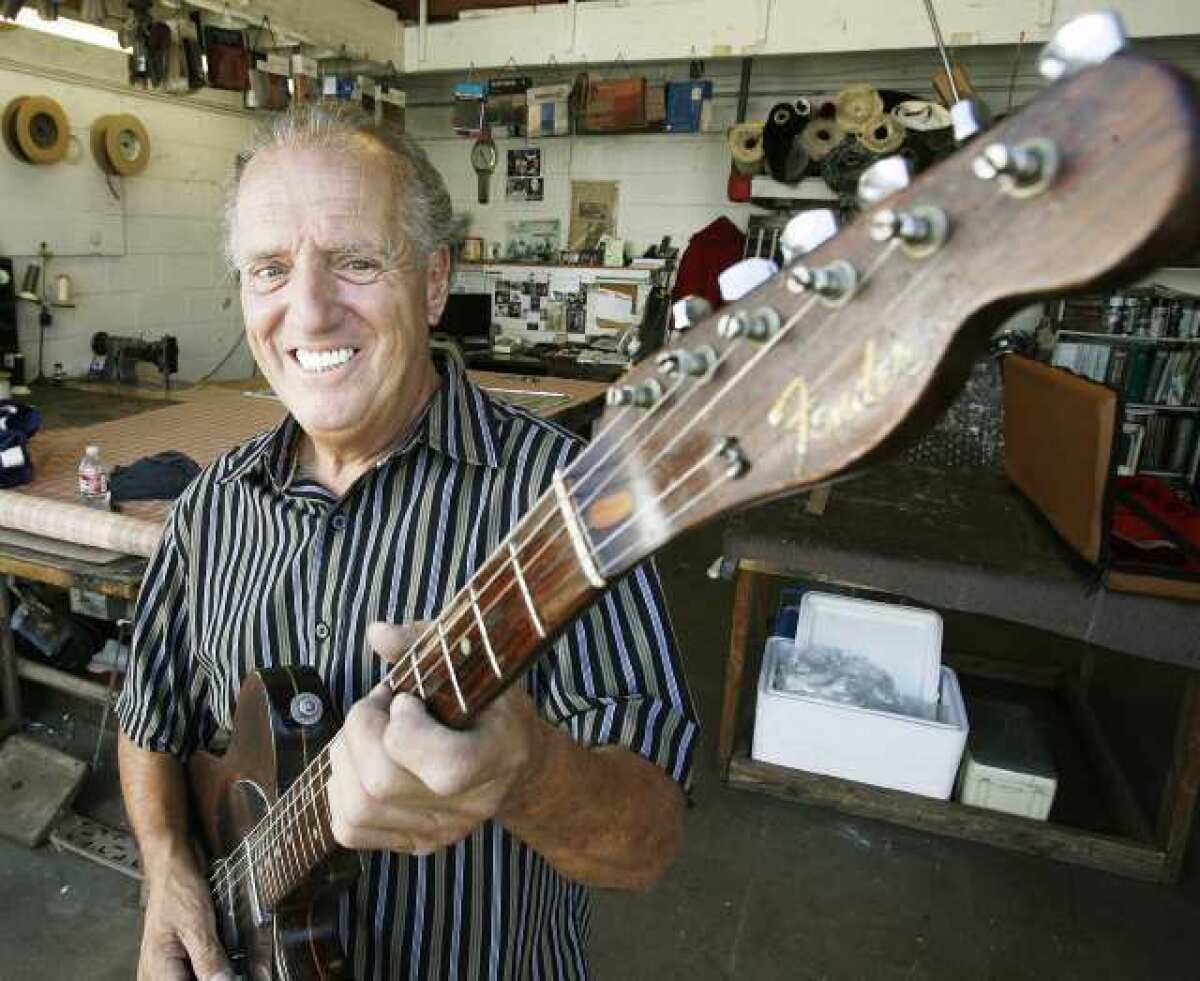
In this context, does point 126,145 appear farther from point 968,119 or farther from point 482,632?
point 968,119

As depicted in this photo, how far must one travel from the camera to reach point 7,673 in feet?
9.09

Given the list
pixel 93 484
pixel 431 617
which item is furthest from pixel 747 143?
pixel 431 617

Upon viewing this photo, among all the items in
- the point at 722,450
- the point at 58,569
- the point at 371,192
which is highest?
the point at 371,192

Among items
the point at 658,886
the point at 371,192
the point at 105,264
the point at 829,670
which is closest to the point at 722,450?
the point at 371,192

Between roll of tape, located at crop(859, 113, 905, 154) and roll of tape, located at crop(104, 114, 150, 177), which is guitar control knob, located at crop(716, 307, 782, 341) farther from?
roll of tape, located at crop(104, 114, 150, 177)

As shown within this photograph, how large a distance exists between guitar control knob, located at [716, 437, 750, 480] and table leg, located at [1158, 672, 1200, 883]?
2.42 meters

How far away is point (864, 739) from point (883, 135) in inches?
167

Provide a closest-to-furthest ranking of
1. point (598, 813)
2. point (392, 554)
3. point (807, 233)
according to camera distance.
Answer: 1. point (807, 233)
2. point (598, 813)
3. point (392, 554)

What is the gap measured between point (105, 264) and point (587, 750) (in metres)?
6.26

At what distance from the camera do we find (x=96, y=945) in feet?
6.93

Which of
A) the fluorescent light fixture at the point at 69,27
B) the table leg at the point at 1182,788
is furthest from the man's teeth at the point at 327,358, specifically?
the fluorescent light fixture at the point at 69,27

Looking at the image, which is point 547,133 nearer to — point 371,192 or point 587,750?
point 371,192

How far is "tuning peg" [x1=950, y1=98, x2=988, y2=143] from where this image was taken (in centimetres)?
42

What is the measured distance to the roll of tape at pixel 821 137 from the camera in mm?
5516
